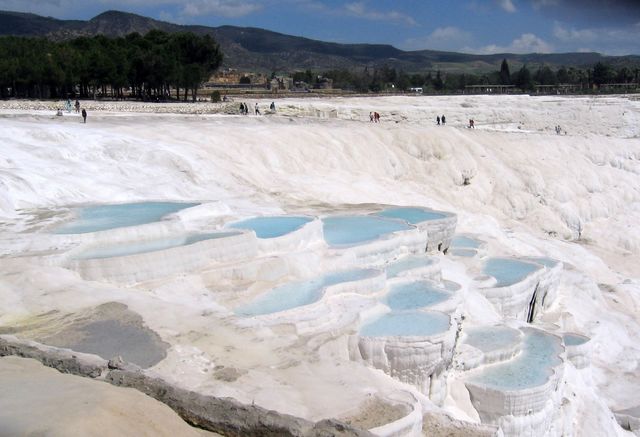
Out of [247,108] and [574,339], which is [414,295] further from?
[247,108]

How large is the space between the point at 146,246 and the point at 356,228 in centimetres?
351

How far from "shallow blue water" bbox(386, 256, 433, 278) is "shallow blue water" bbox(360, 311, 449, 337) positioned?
4.34ft

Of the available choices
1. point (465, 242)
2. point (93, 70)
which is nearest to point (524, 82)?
point (93, 70)

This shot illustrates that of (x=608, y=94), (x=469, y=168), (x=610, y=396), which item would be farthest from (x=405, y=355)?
(x=608, y=94)

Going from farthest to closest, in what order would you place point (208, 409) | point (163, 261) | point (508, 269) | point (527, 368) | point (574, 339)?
1. point (508, 269)
2. point (574, 339)
3. point (527, 368)
4. point (163, 261)
5. point (208, 409)

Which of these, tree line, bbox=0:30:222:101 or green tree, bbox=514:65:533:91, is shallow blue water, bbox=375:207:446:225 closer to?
tree line, bbox=0:30:222:101

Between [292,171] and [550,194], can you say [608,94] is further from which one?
[292,171]

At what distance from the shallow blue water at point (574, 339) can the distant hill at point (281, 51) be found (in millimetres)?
102288

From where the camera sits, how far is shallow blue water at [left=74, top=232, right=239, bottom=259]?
25.4 ft

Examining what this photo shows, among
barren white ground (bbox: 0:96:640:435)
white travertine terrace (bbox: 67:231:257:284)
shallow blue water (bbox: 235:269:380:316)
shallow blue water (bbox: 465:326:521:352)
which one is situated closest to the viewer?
barren white ground (bbox: 0:96:640:435)

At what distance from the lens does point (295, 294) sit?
24.6 feet

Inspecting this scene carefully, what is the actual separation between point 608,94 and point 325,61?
106 m

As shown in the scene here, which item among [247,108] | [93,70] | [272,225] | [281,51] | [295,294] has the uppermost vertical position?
[281,51]

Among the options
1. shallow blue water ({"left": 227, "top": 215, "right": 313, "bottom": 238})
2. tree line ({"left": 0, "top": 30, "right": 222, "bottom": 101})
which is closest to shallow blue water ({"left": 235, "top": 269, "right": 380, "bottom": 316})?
shallow blue water ({"left": 227, "top": 215, "right": 313, "bottom": 238})
